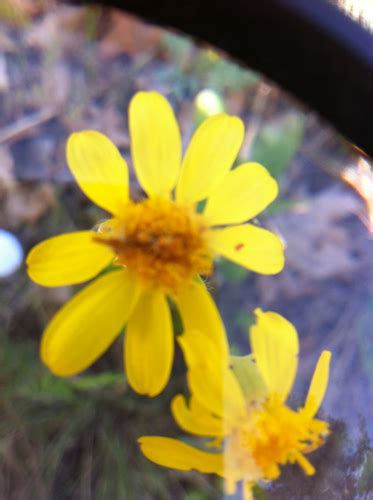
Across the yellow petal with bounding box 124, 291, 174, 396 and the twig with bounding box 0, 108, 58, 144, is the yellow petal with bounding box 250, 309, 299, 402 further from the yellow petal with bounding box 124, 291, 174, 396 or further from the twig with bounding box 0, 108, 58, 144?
the twig with bounding box 0, 108, 58, 144

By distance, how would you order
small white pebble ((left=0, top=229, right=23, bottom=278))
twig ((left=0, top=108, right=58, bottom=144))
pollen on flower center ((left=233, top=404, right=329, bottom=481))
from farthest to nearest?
twig ((left=0, top=108, right=58, bottom=144)), small white pebble ((left=0, top=229, right=23, bottom=278)), pollen on flower center ((left=233, top=404, right=329, bottom=481))

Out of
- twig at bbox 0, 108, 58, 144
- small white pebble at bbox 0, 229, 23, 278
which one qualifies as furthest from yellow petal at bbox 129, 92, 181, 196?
twig at bbox 0, 108, 58, 144

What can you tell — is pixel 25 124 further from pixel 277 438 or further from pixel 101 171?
pixel 277 438

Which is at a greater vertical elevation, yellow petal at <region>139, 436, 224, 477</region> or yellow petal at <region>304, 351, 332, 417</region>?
yellow petal at <region>304, 351, 332, 417</region>

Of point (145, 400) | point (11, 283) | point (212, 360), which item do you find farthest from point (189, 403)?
point (11, 283)

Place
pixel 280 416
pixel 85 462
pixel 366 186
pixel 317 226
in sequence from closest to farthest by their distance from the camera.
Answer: pixel 280 416 → pixel 366 186 → pixel 85 462 → pixel 317 226

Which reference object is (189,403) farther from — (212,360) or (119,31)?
(119,31)

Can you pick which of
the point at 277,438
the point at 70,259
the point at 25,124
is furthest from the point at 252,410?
the point at 25,124

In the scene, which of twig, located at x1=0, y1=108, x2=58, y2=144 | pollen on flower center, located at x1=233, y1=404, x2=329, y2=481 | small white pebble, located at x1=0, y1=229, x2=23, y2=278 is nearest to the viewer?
pollen on flower center, located at x1=233, y1=404, x2=329, y2=481
